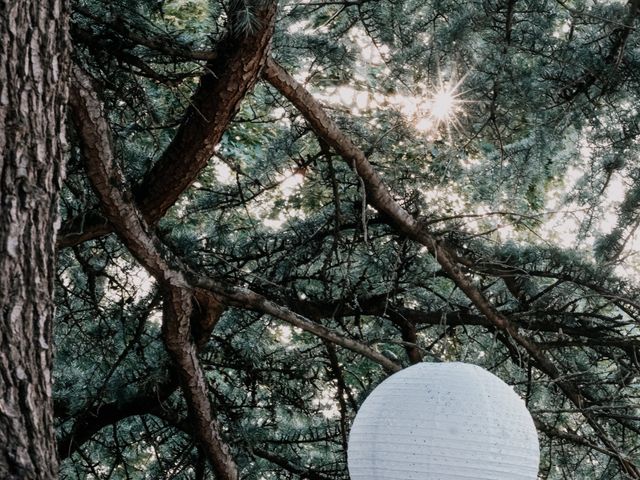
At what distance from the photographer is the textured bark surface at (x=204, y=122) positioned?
2088 mm

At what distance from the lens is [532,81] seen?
8.73ft

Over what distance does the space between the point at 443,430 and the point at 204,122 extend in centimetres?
94

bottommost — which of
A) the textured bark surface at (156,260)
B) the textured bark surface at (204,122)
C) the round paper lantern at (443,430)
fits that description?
the round paper lantern at (443,430)

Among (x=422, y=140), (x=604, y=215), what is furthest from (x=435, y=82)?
(x=604, y=215)

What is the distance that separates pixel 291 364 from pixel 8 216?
2.02m

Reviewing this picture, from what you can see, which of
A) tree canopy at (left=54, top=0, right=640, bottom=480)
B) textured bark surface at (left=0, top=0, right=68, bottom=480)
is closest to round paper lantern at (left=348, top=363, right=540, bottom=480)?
tree canopy at (left=54, top=0, right=640, bottom=480)

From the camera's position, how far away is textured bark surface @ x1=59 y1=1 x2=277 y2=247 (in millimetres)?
2088

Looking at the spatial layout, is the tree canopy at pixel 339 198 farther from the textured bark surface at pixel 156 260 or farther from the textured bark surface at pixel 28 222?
the textured bark surface at pixel 28 222

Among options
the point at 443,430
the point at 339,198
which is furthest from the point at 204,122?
the point at 443,430

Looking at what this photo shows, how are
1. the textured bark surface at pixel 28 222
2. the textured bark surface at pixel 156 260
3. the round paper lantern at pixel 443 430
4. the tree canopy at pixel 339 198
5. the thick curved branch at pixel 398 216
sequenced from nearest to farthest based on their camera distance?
the textured bark surface at pixel 28 222 → the round paper lantern at pixel 443 430 → the textured bark surface at pixel 156 260 → the tree canopy at pixel 339 198 → the thick curved branch at pixel 398 216

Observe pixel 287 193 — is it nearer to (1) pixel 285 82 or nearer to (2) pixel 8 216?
(1) pixel 285 82

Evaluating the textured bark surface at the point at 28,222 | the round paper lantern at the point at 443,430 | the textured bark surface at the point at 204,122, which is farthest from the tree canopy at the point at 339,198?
the textured bark surface at the point at 28,222

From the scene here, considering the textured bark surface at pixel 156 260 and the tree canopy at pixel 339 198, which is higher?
the tree canopy at pixel 339 198

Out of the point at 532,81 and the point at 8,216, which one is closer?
the point at 8,216
